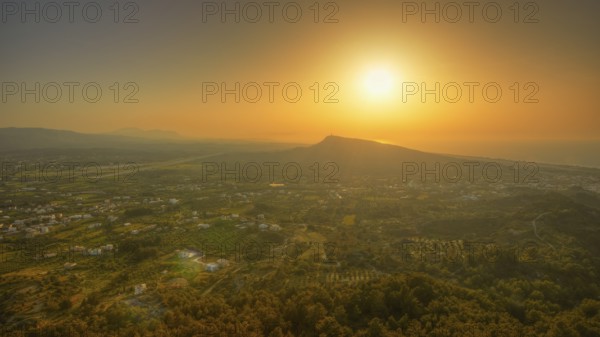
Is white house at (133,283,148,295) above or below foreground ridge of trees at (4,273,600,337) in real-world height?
below

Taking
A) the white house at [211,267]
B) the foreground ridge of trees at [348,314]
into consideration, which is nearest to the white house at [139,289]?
the foreground ridge of trees at [348,314]

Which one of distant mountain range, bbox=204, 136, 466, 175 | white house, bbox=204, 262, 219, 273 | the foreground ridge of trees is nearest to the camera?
the foreground ridge of trees

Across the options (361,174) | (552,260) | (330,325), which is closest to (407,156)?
(361,174)

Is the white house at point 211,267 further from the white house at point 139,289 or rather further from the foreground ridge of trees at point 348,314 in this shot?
the white house at point 139,289

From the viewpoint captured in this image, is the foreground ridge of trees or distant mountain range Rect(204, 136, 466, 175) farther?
distant mountain range Rect(204, 136, 466, 175)

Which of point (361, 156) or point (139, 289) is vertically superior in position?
point (361, 156)

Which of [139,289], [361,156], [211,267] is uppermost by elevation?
[361,156]

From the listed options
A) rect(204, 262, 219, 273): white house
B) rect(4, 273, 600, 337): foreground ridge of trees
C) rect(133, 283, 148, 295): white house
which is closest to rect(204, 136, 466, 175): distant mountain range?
rect(204, 262, 219, 273): white house

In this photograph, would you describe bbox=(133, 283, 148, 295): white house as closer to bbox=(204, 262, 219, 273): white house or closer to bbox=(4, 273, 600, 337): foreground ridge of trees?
bbox=(4, 273, 600, 337): foreground ridge of trees

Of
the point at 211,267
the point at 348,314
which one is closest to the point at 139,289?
the point at 211,267

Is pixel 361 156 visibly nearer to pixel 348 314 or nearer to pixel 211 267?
pixel 211 267

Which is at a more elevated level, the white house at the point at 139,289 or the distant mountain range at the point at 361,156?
the distant mountain range at the point at 361,156
